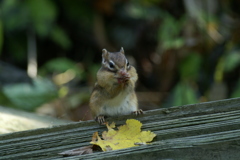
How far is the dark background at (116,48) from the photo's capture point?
491 cm

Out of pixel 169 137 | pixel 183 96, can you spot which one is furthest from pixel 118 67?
pixel 183 96

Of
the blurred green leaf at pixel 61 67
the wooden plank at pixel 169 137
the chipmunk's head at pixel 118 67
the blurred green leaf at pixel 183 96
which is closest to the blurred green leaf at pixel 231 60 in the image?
the blurred green leaf at pixel 183 96

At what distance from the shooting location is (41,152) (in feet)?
6.08

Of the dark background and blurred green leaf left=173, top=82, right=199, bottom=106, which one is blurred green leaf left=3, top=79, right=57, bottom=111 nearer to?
the dark background

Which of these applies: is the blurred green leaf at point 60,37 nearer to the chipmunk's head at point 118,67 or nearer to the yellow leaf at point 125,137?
the chipmunk's head at point 118,67

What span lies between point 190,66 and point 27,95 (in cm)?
190

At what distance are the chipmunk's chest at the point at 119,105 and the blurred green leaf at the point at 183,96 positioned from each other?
164 centimetres

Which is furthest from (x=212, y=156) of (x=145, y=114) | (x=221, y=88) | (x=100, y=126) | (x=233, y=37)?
(x=221, y=88)

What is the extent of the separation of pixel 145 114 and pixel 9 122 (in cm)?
94

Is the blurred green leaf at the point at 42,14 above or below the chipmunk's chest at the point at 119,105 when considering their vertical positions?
above

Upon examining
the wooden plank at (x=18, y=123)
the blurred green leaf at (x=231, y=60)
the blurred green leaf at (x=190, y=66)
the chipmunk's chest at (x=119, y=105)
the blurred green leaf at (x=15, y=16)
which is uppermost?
the blurred green leaf at (x=15, y=16)

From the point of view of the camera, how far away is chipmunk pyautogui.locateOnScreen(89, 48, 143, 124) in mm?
2969

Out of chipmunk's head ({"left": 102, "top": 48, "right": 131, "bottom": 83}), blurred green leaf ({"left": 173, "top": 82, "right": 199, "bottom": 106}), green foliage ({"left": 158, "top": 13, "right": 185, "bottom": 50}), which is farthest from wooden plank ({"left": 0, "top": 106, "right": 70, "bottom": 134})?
green foliage ({"left": 158, "top": 13, "right": 185, "bottom": 50})

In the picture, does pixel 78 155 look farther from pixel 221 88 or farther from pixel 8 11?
pixel 8 11
